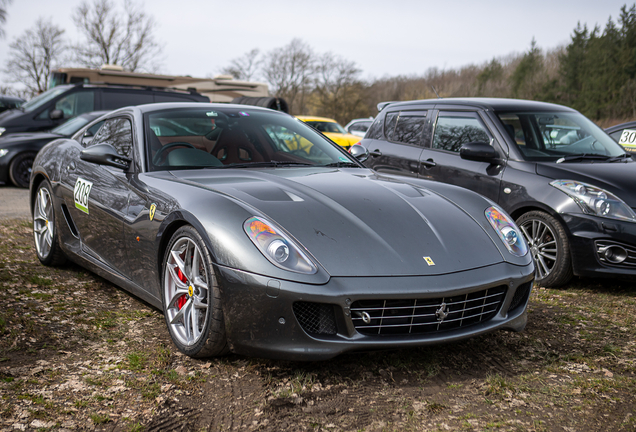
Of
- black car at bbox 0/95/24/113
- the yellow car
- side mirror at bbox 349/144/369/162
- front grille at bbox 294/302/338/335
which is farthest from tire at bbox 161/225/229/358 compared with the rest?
the yellow car

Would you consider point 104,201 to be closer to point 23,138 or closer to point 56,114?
point 23,138

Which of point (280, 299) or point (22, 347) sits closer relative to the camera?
point (280, 299)

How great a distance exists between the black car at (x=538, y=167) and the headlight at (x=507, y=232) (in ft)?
3.70

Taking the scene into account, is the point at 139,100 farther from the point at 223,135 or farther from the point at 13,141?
the point at 223,135

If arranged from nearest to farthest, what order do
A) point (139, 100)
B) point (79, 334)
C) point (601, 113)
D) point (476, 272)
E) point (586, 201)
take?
1. point (476, 272)
2. point (79, 334)
3. point (586, 201)
4. point (139, 100)
5. point (601, 113)

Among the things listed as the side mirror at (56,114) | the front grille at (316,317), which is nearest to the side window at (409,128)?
the front grille at (316,317)

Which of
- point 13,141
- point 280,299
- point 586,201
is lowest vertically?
point 13,141

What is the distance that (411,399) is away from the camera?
2.57 metres

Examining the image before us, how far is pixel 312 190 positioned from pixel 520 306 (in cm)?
128

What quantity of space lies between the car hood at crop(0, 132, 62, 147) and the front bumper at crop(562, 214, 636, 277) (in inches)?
350

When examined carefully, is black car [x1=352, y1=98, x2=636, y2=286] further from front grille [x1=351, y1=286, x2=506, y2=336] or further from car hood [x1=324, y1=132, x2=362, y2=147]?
car hood [x1=324, y1=132, x2=362, y2=147]

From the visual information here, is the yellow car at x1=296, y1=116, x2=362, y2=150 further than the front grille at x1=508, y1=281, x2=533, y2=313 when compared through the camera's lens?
Yes

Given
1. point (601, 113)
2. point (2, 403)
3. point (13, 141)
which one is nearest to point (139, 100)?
point (13, 141)

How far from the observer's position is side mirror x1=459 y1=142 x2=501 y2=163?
5.23m
